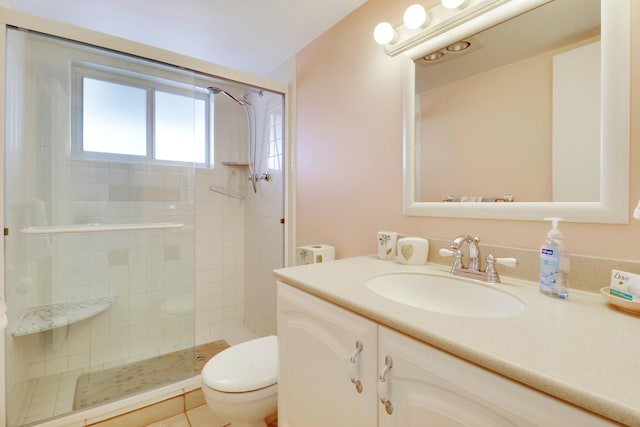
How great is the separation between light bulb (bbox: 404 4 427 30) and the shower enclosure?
Result: 118cm

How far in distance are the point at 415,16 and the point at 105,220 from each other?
6.75 feet

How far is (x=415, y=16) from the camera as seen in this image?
1.22 m

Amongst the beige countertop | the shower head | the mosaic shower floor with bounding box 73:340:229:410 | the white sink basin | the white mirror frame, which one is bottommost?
the mosaic shower floor with bounding box 73:340:229:410

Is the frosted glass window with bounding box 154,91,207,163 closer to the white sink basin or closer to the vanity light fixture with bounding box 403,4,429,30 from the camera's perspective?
the vanity light fixture with bounding box 403,4,429,30

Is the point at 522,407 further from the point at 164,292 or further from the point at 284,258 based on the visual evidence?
the point at 164,292

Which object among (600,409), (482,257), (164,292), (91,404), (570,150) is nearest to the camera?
(600,409)

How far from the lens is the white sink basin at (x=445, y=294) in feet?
3.01

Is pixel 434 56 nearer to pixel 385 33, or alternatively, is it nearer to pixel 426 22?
pixel 426 22

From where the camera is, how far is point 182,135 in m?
2.10

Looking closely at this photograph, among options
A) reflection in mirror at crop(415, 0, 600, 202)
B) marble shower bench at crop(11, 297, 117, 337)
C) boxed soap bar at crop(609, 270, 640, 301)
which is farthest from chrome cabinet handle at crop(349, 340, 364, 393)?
marble shower bench at crop(11, 297, 117, 337)

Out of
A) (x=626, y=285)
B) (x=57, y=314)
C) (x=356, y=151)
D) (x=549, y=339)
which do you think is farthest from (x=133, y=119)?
(x=626, y=285)

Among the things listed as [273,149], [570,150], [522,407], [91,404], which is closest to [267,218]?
[273,149]

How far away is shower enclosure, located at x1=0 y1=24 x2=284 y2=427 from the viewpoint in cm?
152

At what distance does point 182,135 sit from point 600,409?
2.30m
